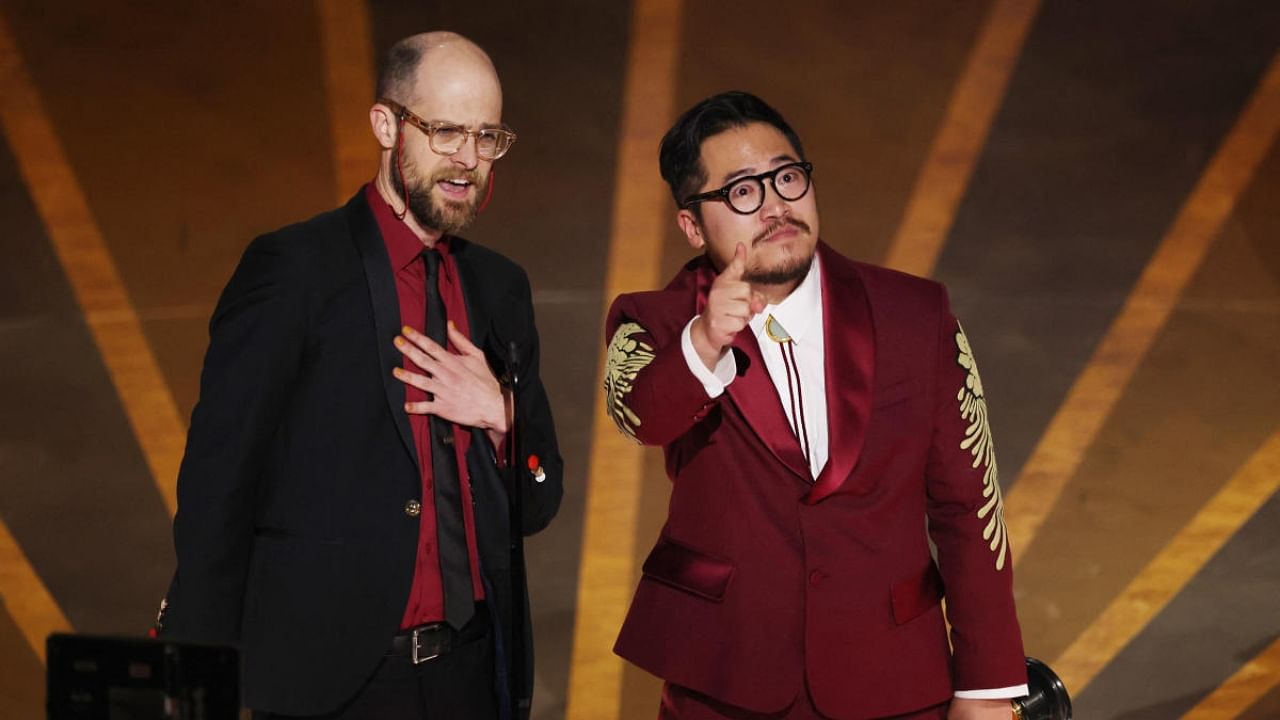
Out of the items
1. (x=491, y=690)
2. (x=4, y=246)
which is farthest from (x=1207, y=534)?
(x=4, y=246)

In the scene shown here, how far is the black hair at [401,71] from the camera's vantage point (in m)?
2.31

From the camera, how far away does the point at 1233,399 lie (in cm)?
420

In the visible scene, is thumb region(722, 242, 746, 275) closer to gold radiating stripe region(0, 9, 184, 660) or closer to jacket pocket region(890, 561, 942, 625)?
jacket pocket region(890, 561, 942, 625)

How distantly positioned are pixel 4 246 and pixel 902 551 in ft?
9.59

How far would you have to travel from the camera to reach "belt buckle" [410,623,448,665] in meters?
2.25

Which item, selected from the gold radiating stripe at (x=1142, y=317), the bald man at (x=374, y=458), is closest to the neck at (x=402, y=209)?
the bald man at (x=374, y=458)

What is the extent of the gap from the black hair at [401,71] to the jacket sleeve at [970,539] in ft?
2.94

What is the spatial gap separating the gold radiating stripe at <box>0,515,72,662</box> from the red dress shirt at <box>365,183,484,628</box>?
6.78 feet

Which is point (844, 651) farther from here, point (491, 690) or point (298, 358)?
point (298, 358)

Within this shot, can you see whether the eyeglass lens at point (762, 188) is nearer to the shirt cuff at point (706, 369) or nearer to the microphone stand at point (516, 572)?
the shirt cuff at point (706, 369)

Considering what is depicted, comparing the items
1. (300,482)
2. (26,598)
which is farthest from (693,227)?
(26,598)

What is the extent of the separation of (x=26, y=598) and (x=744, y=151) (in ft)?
8.67

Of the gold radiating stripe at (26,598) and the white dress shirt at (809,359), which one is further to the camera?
the gold radiating stripe at (26,598)

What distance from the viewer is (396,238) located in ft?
7.72
